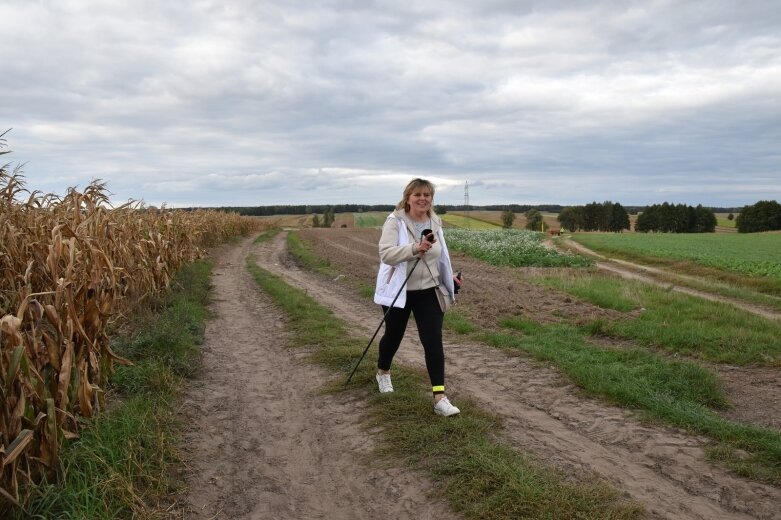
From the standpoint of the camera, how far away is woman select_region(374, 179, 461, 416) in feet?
17.8

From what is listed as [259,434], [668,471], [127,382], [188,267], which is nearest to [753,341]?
[668,471]

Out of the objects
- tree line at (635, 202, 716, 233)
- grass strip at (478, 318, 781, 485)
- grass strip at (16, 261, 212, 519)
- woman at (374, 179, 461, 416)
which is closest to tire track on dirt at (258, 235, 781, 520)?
grass strip at (478, 318, 781, 485)

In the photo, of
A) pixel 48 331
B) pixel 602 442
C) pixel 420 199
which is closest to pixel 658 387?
pixel 602 442

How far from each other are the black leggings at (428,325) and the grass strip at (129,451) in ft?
7.45

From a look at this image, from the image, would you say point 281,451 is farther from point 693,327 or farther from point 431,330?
point 693,327

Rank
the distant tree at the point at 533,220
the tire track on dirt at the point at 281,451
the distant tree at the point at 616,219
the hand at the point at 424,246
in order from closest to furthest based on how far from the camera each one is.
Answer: the tire track on dirt at the point at 281,451 → the hand at the point at 424,246 → the distant tree at the point at 533,220 → the distant tree at the point at 616,219

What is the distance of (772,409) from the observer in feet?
19.6

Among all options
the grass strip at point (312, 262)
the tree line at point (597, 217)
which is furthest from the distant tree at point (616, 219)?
the grass strip at point (312, 262)

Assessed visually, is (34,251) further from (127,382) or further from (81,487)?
(81,487)

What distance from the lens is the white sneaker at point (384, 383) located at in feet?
19.8

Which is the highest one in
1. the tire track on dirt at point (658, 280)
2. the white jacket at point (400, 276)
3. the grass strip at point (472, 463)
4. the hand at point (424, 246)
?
the hand at point (424, 246)

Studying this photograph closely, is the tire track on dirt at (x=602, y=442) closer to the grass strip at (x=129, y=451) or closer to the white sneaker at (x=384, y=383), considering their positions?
the white sneaker at (x=384, y=383)

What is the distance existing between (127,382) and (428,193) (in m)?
3.79

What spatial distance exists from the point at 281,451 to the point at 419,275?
6.63 ft
